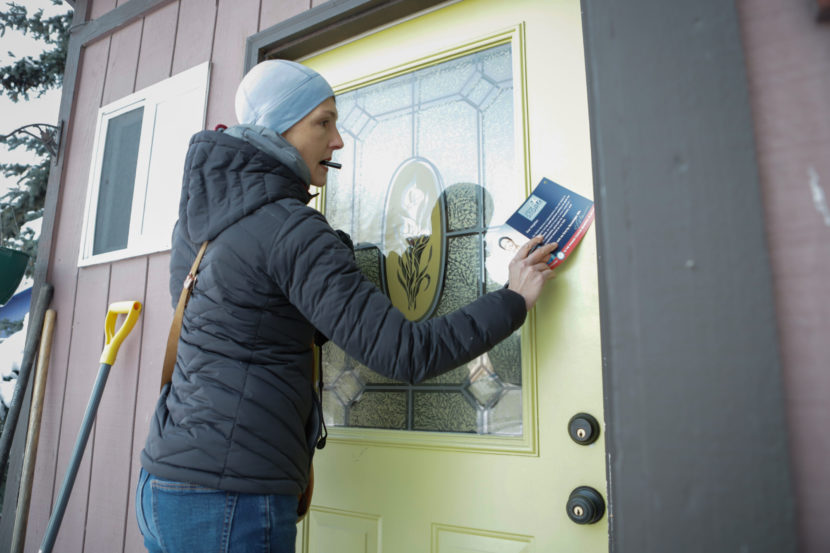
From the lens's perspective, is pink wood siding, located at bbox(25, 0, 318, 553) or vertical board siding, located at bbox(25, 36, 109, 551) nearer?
pink wood siding, located at bbox(25, 0, 318, 553)

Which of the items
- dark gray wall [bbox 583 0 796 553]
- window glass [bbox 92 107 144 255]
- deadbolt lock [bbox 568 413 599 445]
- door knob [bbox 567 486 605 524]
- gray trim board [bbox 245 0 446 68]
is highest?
gray trim board [bbox 245 0 446 68]

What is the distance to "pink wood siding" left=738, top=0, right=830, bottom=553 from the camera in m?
0.42

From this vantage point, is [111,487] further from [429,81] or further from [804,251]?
[804,251]

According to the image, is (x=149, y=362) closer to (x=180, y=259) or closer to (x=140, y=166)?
(x=140, y=166)

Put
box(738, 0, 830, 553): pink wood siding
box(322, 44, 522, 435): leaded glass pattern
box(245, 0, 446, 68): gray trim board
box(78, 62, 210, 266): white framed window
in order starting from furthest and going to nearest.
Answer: box(78, 62, 210, 266): white framed window < box(245, 0, 446, 68): gray trim board < box(322, 44, 522, 435): leaded glass pattern < box(738, 0, 830, 553): pink wood siding

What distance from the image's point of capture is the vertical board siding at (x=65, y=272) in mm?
1979

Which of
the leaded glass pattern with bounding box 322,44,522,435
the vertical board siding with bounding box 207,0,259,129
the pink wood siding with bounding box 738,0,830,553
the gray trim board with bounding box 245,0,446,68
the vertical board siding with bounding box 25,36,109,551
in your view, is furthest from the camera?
the vertical board siding with bounding box 25,36,109,551

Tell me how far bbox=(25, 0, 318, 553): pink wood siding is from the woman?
0.91 metres

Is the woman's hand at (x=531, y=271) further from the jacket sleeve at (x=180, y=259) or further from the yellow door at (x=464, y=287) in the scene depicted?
the jacket sleeve at (x=180, y=259)

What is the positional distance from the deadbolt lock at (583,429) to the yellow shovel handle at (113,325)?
4.94ft

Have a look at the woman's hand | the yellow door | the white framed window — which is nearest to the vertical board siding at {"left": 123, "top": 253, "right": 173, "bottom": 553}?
the white framed window

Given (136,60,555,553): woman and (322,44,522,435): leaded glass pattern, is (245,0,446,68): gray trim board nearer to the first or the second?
(322,44,522,435): leaded glass pattern

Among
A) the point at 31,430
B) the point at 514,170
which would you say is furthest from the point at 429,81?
the point at 31,430

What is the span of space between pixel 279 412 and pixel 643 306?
63cm
